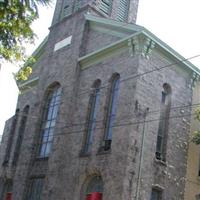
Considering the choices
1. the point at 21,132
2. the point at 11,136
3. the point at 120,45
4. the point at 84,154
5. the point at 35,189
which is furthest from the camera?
the point at 11,136

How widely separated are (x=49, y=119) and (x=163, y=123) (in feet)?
23.5

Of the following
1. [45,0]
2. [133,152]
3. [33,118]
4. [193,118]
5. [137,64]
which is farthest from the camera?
[33,118]

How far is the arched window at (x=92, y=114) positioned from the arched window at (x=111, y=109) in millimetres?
1089

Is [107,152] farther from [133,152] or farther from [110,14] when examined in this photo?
[110,14]

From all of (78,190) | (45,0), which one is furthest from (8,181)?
(45,0)

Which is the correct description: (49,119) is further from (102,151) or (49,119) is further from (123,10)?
(123,10)

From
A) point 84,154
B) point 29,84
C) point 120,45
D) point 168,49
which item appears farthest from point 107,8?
point 84,154

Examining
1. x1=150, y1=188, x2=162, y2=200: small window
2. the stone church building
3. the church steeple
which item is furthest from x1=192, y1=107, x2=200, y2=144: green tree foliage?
the church steeple

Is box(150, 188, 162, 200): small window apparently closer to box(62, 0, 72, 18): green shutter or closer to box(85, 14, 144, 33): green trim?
box(85, 14, 144, 33): green trim

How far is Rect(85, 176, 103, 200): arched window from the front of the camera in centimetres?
2032

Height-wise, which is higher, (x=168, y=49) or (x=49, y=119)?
(x=168, y=49)

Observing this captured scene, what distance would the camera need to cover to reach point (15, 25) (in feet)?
34.1

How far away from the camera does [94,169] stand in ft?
68.5

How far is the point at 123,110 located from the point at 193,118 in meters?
5.07
